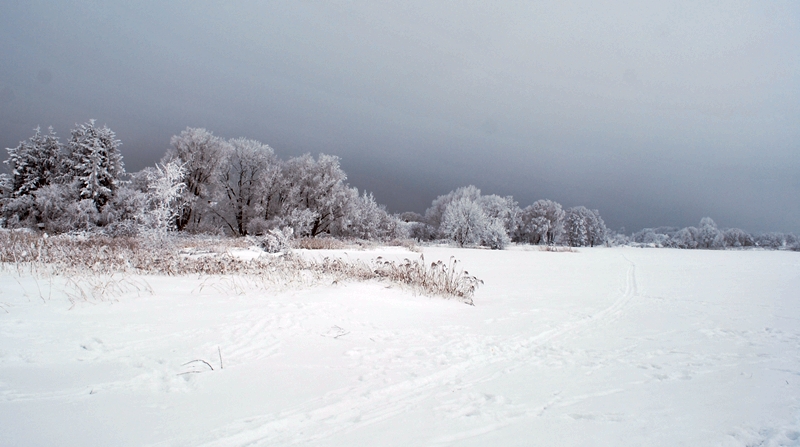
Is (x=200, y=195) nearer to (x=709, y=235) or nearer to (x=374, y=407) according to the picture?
(x=374, y=407)

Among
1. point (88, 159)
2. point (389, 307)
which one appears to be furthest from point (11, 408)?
point (88, 159)

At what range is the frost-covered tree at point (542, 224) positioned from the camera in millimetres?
55688

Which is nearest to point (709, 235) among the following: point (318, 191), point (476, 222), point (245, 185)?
point (476, 222)

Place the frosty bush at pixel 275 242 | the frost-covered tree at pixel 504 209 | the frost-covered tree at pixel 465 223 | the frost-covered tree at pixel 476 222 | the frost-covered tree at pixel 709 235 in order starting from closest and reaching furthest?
the frosty bush at pixel 275 242 < the frost-covered tree at pixel 476 222 < the frost-covered tree at pixel 465 223 < the frost-covered tree at pixel 709 235 < the frost-covered tree at pixel 504 209

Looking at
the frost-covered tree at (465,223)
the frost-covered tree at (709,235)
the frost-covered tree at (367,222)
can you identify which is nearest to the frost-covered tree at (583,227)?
the frost-covered tree at (709,235)

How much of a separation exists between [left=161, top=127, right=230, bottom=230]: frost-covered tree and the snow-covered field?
942 inches

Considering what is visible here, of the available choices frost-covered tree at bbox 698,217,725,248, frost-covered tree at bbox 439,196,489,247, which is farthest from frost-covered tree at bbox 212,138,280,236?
frost-covered tree at bbox 698,217,725,248

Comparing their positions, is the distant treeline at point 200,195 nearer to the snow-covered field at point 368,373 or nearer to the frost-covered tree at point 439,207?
the snow-covered field at point 368,373

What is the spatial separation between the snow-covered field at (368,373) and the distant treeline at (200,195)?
9311 mm

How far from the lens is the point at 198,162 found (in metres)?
27.9

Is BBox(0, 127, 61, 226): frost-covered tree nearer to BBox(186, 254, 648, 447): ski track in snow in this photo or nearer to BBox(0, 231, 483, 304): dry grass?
BBox(0, 231, 483, 304): dry grass

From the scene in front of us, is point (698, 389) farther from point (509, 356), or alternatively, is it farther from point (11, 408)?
point (11, 408)

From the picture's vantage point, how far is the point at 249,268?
8.36m

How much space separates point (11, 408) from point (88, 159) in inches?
1131
